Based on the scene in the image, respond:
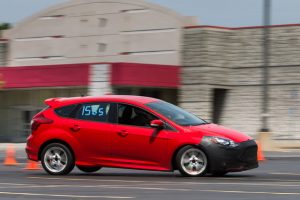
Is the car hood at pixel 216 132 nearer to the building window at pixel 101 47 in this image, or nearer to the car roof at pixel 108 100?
the car roof at pixel 108 100

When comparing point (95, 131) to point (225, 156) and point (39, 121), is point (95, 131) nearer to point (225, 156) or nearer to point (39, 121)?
point (39, 121)

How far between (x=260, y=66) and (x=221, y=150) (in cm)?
2517

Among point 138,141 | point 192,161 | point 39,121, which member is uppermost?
point 39,121

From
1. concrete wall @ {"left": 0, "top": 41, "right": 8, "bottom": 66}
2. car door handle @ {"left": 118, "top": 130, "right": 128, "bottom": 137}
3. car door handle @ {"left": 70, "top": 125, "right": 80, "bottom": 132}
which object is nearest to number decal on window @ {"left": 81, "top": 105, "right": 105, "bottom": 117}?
car door handle @ {"left": 70, "top": 125, "right": 80, "bottom": 132}

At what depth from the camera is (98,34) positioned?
4256 cm

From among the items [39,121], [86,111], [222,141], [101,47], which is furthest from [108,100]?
[101,47]

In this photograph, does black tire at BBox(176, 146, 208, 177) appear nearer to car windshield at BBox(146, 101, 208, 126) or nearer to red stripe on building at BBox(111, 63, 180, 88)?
car windshield at BBox(146, 101, 208, 126)

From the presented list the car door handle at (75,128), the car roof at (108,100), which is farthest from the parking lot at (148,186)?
the car roof at (108,100)

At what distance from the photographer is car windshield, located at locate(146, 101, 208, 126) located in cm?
1352

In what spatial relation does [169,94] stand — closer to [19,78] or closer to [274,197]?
[19,78]

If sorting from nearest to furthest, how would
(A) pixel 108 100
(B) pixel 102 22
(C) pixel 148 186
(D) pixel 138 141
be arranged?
(C) pixel 148 186, (D) pixel 138 141, (A) pixel 108 100, (B) pixel 102 22

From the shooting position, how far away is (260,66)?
123ft

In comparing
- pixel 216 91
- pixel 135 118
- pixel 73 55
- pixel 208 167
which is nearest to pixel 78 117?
pixel 135 118

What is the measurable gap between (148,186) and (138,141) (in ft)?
6.28
